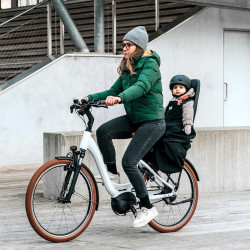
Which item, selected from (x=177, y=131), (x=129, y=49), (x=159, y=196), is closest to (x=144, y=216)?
(x=159, y=196)

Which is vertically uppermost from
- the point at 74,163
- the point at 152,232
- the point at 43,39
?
the point at 43,39

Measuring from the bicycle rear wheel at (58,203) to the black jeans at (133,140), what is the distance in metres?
0.33

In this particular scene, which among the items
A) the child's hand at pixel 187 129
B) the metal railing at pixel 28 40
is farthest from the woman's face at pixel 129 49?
the metal railing at pixel 28 40

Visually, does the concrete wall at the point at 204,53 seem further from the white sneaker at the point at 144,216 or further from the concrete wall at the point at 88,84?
the white sneaker at the point at 144,216

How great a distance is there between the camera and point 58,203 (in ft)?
24.3

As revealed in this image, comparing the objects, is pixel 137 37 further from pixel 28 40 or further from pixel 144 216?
pixel 28 40

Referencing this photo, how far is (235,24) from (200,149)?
8.50 meters

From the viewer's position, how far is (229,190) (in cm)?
1104

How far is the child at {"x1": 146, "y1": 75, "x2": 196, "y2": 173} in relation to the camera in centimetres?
762

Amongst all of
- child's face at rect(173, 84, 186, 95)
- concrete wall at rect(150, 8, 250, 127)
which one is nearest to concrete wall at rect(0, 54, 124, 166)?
concrete wall at rect(150, 8, 250, 127)

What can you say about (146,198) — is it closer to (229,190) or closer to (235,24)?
(229,190)

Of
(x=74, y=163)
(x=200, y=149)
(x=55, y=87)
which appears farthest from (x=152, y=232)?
(x=55, y=87)

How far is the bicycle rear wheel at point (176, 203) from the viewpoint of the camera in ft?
25.3

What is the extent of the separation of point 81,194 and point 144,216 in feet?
2.29
